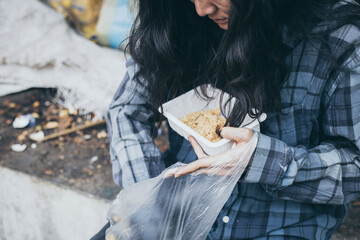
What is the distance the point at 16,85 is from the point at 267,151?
2247mm

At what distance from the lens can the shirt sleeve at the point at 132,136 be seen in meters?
1.39

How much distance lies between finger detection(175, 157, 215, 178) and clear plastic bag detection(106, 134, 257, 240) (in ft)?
0.12

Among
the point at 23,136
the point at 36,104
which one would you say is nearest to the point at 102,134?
the point at 23,136

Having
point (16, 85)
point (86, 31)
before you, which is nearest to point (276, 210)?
point (86, 31)

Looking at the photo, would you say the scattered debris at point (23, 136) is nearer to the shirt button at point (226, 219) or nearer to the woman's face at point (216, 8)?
the shirt button at point (226, 219)

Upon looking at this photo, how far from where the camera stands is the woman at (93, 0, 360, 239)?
3.51 feet

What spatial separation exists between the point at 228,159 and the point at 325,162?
0.97 ft

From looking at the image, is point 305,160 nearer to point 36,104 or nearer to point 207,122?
point 207,122

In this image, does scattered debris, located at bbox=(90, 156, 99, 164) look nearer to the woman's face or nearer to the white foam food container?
the white foam food container

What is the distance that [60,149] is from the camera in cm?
227

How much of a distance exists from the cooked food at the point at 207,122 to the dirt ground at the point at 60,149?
0.86 metres

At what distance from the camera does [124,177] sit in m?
1.39

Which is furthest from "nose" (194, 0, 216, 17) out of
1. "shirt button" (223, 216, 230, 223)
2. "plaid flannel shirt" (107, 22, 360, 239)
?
"shirt button" (223, 216, 230, 223)

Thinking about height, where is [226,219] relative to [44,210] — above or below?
above
